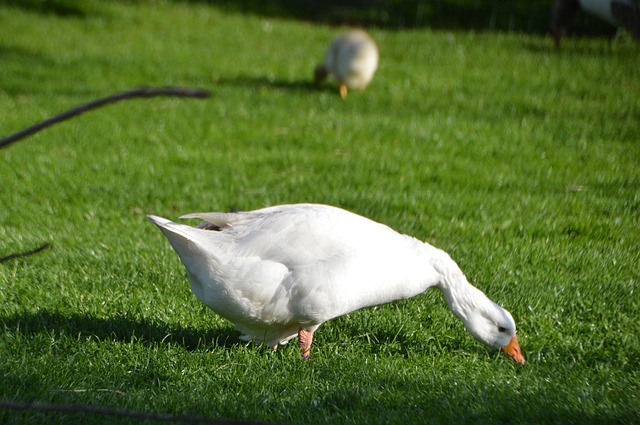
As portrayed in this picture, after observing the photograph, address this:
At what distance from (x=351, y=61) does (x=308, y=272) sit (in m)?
6.43

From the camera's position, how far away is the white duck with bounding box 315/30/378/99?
33.3 feet

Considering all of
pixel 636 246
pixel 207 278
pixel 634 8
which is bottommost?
pixel 636 246

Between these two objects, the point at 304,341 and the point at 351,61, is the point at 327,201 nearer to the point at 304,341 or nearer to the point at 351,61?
the point at 304,341

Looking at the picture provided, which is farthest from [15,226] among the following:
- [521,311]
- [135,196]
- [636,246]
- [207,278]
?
[636,246]

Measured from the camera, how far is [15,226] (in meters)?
6.41

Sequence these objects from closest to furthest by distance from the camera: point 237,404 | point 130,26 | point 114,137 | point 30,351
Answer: point 237,404 < point 30,351 < point 114,137 < point 130,26

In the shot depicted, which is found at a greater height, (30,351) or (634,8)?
(634,8)

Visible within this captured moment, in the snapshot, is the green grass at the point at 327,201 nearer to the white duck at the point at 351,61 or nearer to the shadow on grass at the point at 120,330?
the shadow on grass at the point at 120,330

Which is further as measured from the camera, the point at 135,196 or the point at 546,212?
the point at 135,196

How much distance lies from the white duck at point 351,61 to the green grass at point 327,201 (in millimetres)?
252

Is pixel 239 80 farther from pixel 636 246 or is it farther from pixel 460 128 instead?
pixel 636 246

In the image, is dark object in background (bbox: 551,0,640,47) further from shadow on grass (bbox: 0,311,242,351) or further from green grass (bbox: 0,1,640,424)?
shadow on grass (bbox: 0,311,242,351)

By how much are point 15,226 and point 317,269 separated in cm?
340

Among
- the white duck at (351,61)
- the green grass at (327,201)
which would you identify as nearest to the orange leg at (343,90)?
the white duck at (351,61)
